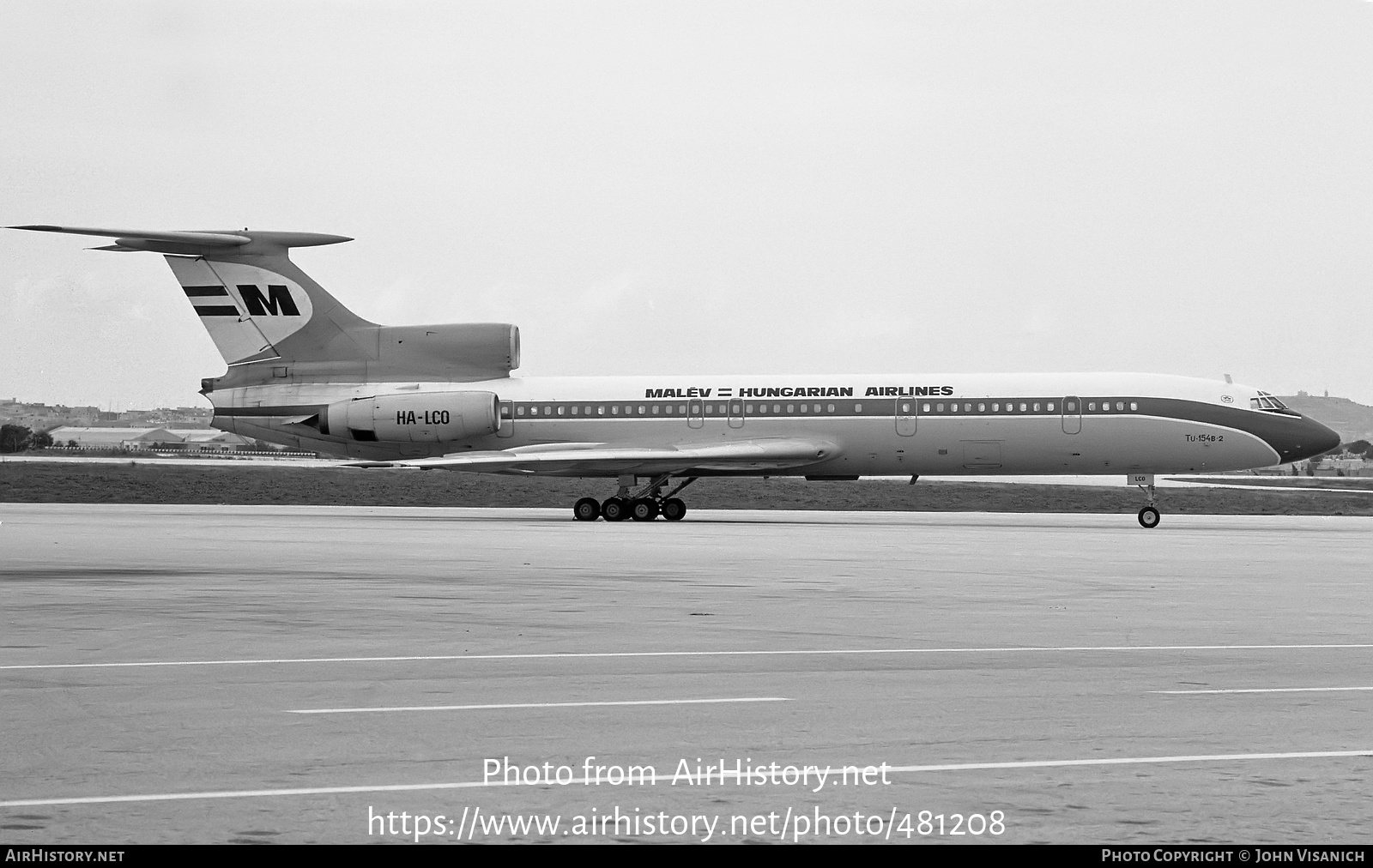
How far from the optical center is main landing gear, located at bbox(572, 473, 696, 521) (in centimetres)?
3794

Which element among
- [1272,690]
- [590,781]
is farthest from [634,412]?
[590,781]

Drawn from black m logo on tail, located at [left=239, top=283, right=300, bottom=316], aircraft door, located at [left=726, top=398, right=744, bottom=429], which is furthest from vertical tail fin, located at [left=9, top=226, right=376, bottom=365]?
aircraft door, located at [left=726, top=398, right=744, bottom=429]

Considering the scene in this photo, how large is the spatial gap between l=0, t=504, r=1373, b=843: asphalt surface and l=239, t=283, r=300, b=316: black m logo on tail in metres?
20.2

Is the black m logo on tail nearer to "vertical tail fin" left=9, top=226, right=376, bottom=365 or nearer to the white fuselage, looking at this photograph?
"vertical tail fin" left=9, top=226, right=376, bottom=365

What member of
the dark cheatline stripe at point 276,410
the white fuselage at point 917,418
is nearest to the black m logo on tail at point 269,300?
the white fuselage at point 917,418

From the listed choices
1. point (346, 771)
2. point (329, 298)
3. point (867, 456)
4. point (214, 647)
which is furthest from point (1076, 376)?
point (346, 771)

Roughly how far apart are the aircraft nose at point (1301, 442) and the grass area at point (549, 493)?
991 centimetres

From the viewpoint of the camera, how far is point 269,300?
132 feet

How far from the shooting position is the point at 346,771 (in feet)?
22.8

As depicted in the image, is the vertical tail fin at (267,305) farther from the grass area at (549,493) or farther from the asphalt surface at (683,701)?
the asphalt surface at (683,701)

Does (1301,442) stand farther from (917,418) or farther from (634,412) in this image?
(634,412)

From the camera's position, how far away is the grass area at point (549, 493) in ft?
162
